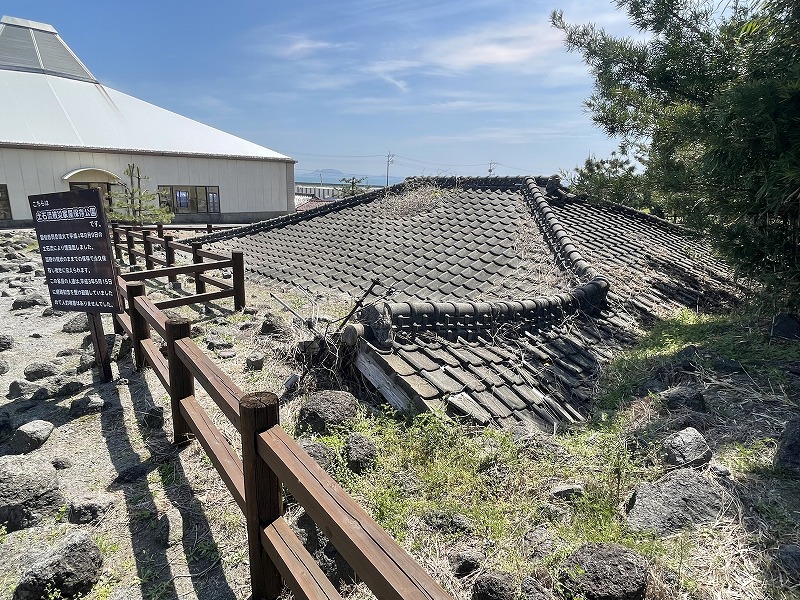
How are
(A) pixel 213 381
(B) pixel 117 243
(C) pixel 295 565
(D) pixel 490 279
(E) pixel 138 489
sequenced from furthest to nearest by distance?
(B) pixel 117 243
(D) pixel 490 279
(E) pixel 138 489
(A) pixel 213 381
(C) pixel 295 565

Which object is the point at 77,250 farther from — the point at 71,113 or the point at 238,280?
the point at 71,113

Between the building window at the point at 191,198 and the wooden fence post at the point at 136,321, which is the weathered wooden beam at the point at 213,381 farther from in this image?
the building window at the point at 191,198

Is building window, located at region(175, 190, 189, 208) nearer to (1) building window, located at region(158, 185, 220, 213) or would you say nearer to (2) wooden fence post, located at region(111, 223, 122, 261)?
(1) building window, located at region(158, 185, 220, 213)

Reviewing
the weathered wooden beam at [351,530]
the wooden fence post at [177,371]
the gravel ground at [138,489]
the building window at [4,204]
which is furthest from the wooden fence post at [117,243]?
the building window at [4,204]

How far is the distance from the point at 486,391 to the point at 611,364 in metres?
2.03

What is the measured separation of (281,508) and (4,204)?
3064 cm

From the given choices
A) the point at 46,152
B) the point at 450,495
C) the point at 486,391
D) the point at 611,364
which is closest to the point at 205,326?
the point at 486,391

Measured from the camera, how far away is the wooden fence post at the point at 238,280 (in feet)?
25.3

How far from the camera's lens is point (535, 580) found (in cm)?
248

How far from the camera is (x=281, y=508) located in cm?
247

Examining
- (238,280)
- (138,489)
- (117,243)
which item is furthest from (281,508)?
(117,243)

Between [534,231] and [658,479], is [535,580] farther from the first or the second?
[534,231]

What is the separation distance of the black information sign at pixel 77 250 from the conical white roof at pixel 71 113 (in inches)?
985

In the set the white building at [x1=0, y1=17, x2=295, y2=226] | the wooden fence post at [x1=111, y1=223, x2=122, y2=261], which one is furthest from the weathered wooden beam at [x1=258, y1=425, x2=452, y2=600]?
the white building at [x1=0, y1=17, x2=295, y2=226]
